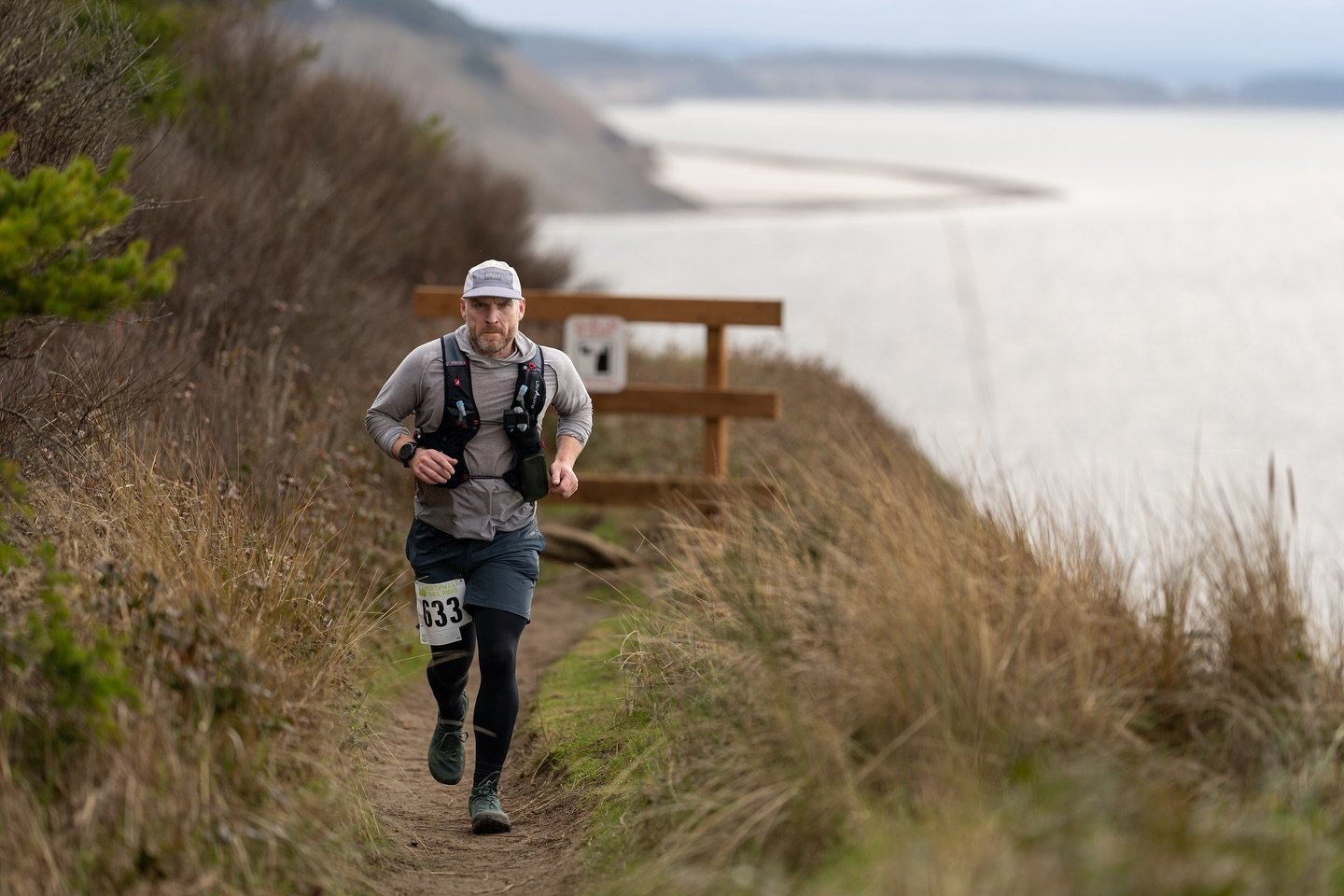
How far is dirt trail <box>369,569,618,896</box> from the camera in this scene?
5.86m

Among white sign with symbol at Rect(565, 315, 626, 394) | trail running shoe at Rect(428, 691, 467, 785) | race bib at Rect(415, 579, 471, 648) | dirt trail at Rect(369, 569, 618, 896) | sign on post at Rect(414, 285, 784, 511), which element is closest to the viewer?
dirt trail at Rect(369, 569, 618, 896)

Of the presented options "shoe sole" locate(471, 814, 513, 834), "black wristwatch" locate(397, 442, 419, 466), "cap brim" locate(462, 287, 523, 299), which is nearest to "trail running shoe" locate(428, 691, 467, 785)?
"shoe sole" locate(471, 814, 513, 834)

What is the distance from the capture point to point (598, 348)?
38.8ft

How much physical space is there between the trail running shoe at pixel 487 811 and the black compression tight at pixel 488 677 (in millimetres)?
34

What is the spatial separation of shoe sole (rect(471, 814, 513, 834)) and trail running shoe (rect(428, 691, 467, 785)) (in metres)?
0.19

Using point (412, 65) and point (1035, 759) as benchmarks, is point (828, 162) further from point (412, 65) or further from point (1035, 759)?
point (1035, 759)

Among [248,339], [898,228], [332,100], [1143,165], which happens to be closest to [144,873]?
[248,339]

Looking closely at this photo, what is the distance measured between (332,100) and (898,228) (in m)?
67.6

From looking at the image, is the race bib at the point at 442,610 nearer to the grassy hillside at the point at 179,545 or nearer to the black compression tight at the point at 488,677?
the black compression tight at the point at 488,677

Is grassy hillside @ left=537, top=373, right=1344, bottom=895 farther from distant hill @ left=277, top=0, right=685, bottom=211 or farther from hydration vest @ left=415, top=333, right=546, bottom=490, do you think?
distant hill @ left=277, top=0, right=685, bottom=211

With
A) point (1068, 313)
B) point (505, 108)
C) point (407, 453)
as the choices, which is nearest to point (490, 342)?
point (407, 453)

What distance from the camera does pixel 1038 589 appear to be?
18.0ft

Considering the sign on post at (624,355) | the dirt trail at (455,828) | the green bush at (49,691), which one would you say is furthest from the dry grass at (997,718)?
the sign on post at (624,355)

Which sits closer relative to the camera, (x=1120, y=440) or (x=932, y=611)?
(x=932, y=611)
